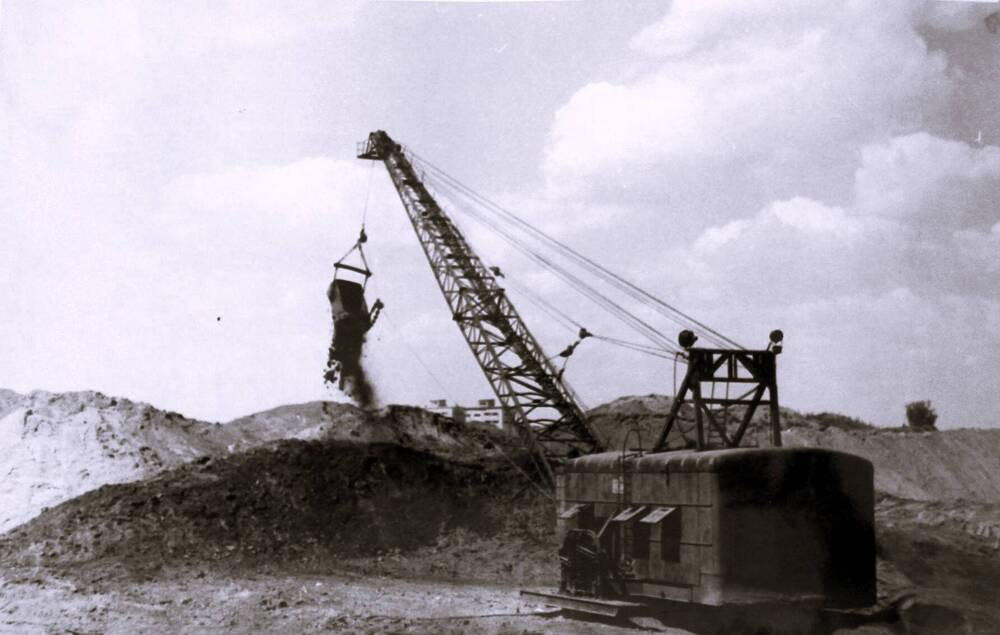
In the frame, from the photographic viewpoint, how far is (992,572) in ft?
60.4

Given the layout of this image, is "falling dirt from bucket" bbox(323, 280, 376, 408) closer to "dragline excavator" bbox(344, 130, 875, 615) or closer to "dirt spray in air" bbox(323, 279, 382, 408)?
"dirt spray in air" bbox(323, 279, 382, 408)

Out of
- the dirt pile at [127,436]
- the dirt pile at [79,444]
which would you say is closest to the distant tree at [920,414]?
the dirt pile at [127,436]

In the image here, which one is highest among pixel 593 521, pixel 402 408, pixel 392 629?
pixel 402 408

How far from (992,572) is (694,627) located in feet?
34.7

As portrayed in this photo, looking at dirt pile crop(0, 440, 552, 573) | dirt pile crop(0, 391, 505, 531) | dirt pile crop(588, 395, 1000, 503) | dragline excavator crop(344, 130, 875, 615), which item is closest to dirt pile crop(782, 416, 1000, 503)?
dirt pile crop(588, 395, 1000, 503)

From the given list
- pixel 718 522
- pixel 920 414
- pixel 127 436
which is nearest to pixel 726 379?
pixel 718 522

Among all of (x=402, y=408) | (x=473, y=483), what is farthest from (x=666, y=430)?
(x=402, y=408)

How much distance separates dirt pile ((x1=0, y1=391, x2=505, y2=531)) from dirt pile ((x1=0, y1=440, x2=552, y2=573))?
1.83m

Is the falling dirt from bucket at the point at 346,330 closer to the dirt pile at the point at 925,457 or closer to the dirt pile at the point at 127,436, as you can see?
the dirt pile at the point at 127,436

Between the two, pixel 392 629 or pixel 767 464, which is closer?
pixel 767 464

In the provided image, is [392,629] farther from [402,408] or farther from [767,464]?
[402,408]

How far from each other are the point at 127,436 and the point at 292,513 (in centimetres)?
680

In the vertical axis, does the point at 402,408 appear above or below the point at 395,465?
above

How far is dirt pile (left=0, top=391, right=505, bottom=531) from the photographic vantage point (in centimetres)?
2250
